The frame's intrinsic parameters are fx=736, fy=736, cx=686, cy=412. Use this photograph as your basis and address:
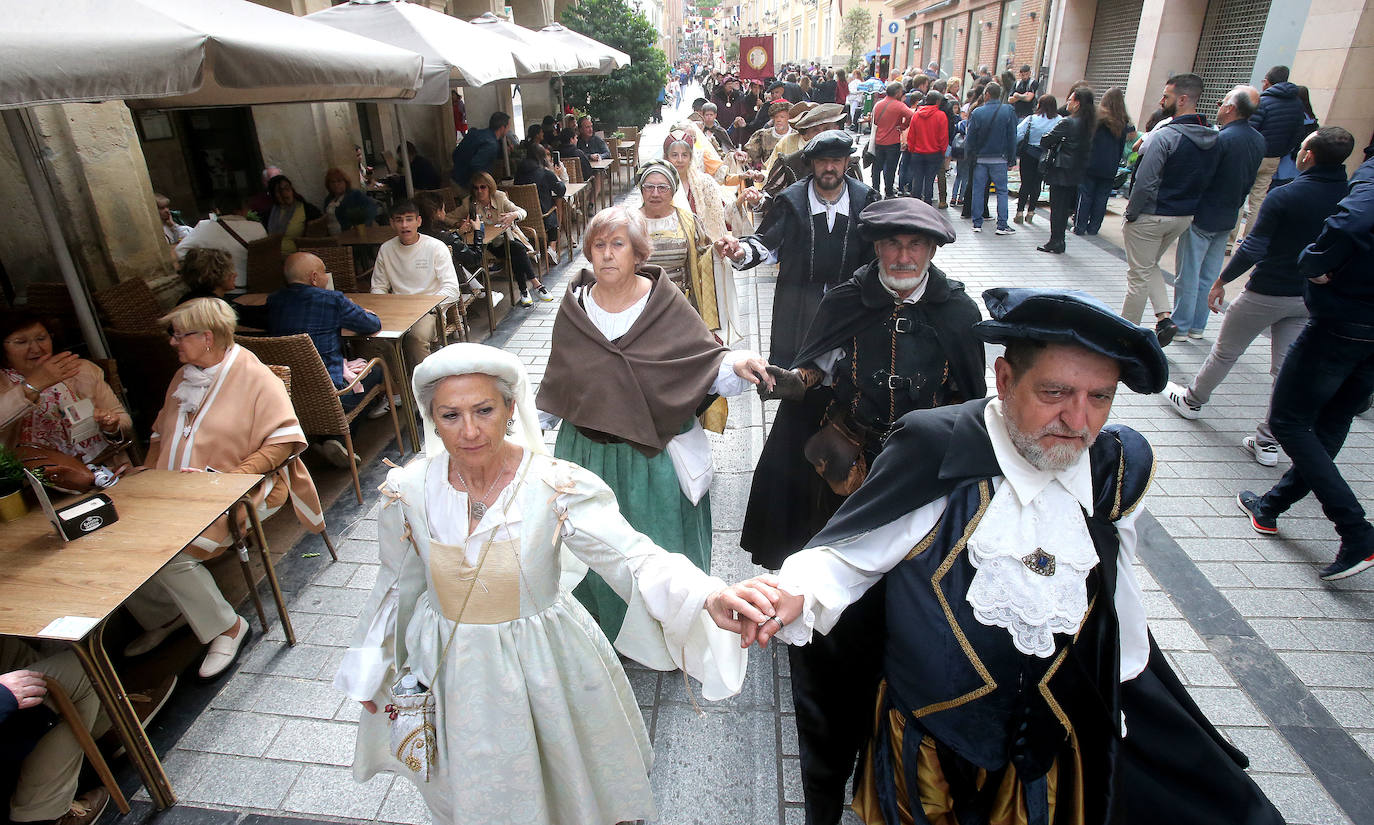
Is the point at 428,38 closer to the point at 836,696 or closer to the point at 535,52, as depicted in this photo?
the point at 535,52

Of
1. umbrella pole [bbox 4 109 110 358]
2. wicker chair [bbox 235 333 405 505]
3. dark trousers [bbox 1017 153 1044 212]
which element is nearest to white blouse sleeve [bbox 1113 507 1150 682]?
wicker chair [bbox 235 333 405 505]

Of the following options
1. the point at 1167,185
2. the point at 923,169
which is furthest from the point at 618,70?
the point at 1167,185

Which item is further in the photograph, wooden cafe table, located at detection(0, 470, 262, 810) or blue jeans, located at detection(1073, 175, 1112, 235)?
blue jeans, located at detection(1073, 175, 1112, 235)

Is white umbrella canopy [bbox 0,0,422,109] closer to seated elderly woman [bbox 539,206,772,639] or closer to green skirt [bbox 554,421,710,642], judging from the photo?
seated elderly woman [bbox 539,206,772,639]

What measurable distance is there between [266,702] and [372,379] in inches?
106

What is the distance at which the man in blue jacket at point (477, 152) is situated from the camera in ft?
35.1

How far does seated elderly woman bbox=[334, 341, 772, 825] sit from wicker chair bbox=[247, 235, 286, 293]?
17.3 ft

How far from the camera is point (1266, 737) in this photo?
9.50ft

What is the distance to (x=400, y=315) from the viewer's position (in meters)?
5.47

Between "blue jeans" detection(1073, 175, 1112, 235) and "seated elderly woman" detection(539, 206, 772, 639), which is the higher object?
"seated elderly woman" detection(539, 206, 772, 639)

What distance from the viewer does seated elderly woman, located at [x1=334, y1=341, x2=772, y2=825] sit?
6.50ft

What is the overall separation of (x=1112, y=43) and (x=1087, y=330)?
17.4m

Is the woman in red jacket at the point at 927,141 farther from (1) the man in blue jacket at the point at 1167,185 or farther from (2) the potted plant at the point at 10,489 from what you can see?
(2) the potted plant at the point at 10,489

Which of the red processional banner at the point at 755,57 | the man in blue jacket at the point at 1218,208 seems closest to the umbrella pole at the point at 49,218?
the man in blue jacket at the point at 1218,208
